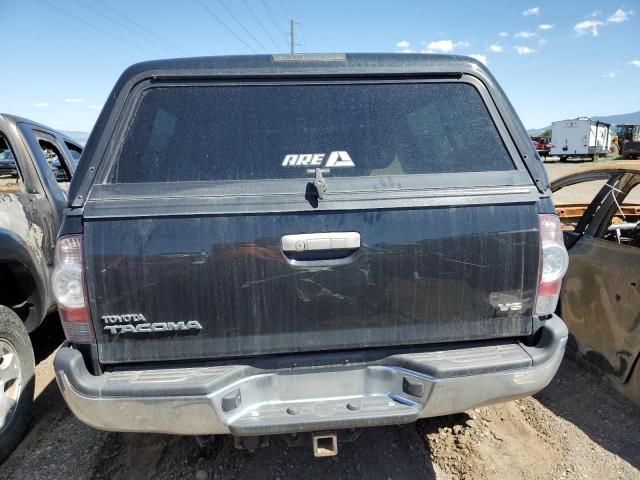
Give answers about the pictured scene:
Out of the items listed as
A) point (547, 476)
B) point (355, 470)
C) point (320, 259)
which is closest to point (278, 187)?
point (320, 259)

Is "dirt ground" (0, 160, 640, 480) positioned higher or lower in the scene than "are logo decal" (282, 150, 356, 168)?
lower

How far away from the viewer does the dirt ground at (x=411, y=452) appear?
2.74 metres

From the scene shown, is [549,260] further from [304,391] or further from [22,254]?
[22,254]

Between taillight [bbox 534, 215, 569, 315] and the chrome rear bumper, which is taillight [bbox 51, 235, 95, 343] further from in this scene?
taillight [bbox 534, 215, 569, 315]

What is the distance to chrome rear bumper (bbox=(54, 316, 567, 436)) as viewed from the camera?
6.51ft

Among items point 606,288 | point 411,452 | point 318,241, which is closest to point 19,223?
point 318,241

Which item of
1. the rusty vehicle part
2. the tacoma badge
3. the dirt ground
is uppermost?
the tacoma badge

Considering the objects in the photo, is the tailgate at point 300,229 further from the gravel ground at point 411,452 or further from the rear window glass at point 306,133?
the gravel ground at point 411,452

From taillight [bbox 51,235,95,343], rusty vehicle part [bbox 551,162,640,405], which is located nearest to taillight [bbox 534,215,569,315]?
rusty vehicle part [bbox 551,162,640,405]

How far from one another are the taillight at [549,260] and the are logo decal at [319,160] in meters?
0.95

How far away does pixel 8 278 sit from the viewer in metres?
3.56

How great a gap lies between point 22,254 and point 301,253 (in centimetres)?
253

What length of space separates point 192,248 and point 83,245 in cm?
46

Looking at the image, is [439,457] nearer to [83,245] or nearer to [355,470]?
[355,470]
